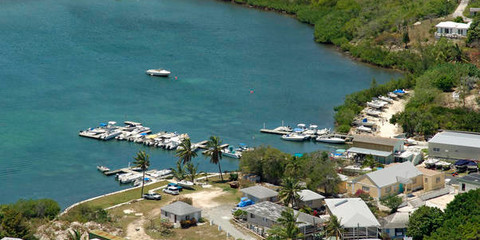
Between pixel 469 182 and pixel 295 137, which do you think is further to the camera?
pixel 295 137

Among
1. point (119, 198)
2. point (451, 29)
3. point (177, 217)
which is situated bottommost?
point (119, 198)

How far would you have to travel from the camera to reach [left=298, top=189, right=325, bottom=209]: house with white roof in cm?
8450

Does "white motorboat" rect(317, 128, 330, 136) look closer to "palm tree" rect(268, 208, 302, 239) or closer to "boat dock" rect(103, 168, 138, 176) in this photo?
"boat dock" rect(103, 168, 138, 176)

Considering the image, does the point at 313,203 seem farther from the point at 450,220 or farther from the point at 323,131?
the point at 323,131

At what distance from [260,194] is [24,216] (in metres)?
23.3

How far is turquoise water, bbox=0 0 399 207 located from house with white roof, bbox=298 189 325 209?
19760 mm

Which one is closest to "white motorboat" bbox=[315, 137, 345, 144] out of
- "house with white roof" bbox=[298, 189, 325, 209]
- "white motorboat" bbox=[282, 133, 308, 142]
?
"white motorboat" bbox=[282, 133, 308, 142]

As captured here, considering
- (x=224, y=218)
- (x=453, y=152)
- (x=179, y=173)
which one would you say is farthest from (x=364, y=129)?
(x=224, y=218)

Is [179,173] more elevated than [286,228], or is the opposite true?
[286,228]

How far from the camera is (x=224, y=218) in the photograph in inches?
3273

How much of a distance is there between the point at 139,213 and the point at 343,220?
20.4 m

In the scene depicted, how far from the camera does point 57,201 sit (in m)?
93.9

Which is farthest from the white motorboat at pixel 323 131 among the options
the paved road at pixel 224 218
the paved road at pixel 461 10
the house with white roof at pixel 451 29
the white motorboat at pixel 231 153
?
the paved road at pixel 461 10

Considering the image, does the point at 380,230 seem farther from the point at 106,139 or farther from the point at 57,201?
the point at 106,139
